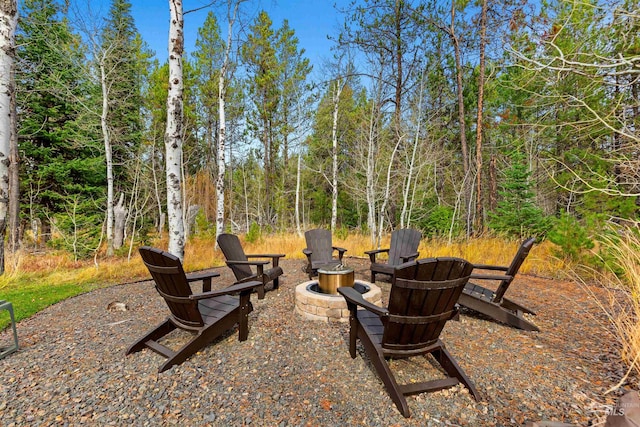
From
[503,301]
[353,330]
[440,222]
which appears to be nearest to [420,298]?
[353,330]

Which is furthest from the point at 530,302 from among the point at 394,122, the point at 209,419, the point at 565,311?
the point at 394,122

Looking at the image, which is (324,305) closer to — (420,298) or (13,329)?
(420,298)

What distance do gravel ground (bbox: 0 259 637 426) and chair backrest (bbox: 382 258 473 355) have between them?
1.32 feet

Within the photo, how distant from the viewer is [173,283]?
2361mm

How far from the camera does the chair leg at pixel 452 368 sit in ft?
6.54

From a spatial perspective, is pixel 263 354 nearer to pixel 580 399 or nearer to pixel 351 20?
pixel 580 399

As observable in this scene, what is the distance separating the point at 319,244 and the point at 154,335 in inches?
123

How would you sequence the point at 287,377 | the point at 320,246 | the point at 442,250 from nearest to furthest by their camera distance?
1. the point at 287,377
2. the point at 320,246
3. the point at 442,250

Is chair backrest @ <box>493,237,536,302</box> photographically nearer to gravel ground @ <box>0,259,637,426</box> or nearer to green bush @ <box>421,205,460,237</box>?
gravel ground @ <box>0,259,637,426</box>

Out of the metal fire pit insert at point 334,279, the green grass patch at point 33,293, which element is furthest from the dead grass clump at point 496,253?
the green grass patch at point 33,293

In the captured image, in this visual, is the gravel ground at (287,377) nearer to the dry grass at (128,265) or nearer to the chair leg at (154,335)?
the chair leg at (154,335)

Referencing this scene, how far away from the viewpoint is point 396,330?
2.02m

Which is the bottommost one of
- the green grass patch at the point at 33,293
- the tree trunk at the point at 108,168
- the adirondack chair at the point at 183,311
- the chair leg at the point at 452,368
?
the green grass patch at the point at 33,293

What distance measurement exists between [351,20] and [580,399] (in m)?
11.2
